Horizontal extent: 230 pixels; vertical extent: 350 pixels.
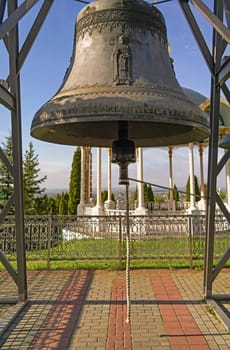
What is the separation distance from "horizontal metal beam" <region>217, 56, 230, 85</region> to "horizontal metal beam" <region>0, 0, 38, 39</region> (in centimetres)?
223

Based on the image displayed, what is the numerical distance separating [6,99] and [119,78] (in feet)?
5.95

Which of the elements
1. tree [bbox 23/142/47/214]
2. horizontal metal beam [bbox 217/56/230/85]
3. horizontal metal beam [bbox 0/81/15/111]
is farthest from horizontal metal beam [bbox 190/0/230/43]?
tree [bbox 23/142/47/214]

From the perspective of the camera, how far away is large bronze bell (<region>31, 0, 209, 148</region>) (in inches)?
83.1

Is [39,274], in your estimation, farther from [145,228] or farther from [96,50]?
[96,50]

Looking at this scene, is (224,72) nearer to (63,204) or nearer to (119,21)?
(119,21)

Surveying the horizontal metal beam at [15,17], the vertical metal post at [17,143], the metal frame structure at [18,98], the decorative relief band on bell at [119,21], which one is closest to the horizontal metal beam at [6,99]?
the metal frame structure at [18,98]

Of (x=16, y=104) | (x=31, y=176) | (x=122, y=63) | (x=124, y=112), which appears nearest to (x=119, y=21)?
(x=122, y=63)

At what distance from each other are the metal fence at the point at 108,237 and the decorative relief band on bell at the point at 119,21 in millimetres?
4833

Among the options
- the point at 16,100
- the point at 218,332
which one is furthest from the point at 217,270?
the point at 16,100

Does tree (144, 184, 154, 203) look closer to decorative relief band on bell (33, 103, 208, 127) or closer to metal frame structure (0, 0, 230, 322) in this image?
metal frame structure (0, 0, 230, 322)

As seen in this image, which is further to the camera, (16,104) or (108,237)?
(108,237)

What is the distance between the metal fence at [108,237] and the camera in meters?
7.03

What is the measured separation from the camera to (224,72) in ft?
12.0

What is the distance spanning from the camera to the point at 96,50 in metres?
2.67
